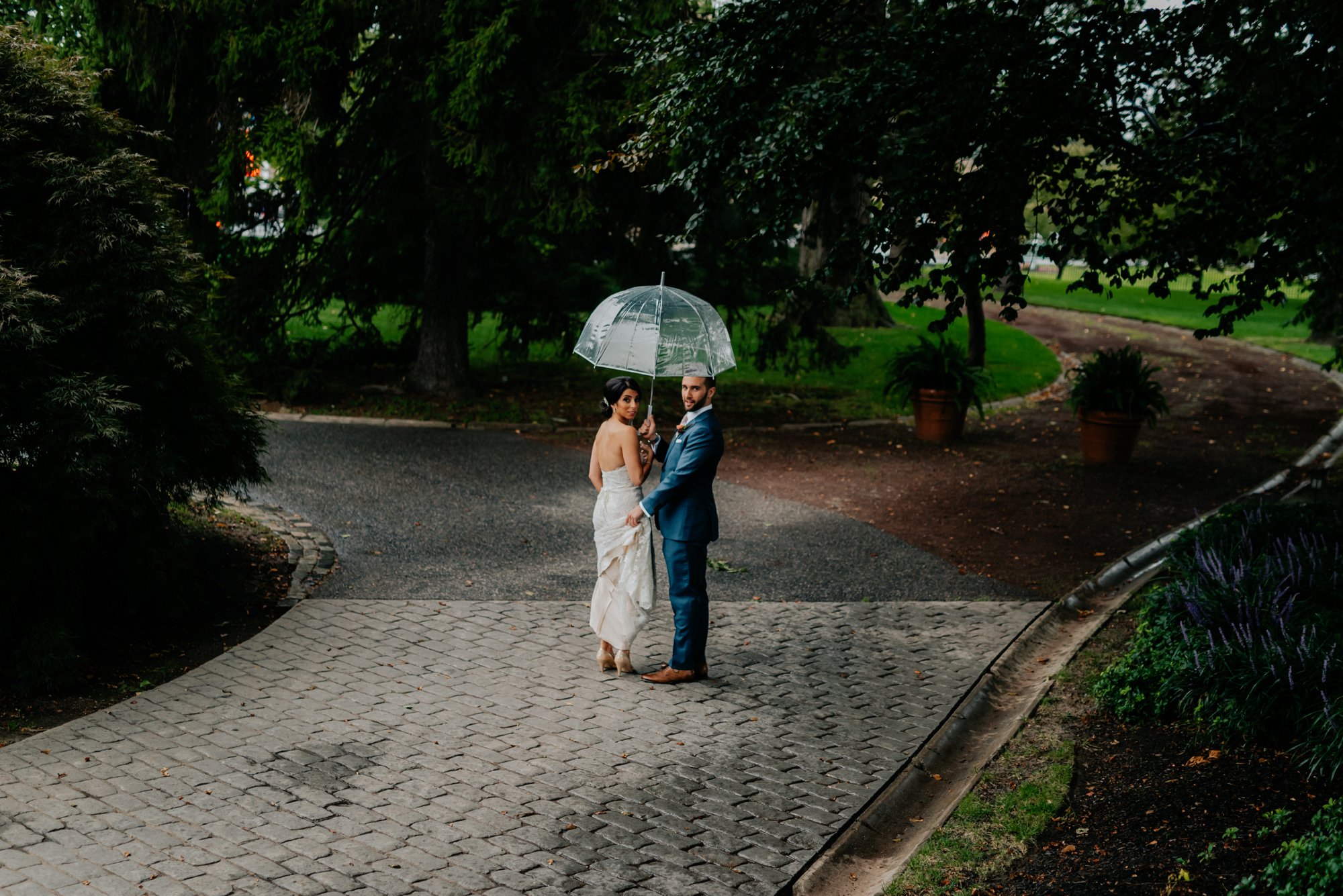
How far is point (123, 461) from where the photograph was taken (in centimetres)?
682

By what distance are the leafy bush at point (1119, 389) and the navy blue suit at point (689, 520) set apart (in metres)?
7.73

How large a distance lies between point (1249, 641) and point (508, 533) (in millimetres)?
6346

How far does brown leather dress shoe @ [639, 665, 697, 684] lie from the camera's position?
22.9 feet

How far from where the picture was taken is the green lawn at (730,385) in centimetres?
1616

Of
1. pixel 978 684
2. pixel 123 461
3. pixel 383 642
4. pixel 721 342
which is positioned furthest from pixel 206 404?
pixel 978 684

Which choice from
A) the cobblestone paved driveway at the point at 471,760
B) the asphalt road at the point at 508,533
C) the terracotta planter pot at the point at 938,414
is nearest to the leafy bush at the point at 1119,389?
the terracotta planter pot at the point at 938,414

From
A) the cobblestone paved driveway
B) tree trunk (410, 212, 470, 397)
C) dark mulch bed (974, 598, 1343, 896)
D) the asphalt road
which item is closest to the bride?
the cobblestone paved driveway

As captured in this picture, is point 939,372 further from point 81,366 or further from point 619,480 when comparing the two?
point 81,366

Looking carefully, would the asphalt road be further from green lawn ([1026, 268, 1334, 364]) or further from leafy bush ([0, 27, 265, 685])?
green lawn ([1026, 268, 1334, 364])

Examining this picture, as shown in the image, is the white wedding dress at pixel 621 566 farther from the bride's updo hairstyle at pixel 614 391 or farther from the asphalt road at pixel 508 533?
the asphalt road at pixel 508 533

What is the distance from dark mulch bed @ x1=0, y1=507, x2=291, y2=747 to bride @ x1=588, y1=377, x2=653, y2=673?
259 centimetres

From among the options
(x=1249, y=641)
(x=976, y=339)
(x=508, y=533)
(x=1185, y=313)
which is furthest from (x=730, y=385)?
(x=1185, y=313)

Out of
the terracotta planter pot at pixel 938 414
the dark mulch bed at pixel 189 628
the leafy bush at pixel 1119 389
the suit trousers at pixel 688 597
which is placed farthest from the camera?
the terracotta planter pot at pixel 938 414

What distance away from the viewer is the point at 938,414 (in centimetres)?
1472
